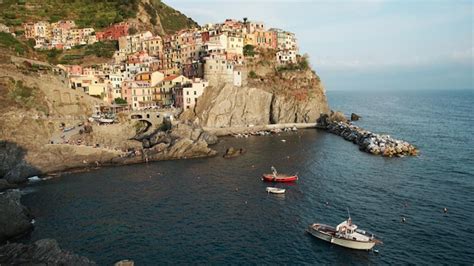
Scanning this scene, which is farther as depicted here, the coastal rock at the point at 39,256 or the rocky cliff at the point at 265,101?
the rocky cliff at the point at 265,101

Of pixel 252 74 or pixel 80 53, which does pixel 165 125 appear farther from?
pixel 80 53

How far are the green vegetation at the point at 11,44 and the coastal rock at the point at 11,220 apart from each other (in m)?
69.3

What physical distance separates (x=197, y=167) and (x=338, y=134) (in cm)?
4504

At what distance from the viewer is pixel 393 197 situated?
45594mm

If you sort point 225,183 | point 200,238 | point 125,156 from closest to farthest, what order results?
1. point 200,238
2. point 225,183
3. point 125,156

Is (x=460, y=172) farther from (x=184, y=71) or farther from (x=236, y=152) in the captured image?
(x=184, y=71)

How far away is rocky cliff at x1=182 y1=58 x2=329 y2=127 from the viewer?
91.8m

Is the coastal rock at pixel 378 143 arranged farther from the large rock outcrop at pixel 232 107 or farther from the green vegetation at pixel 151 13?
the green vegetation at pixel 151 13

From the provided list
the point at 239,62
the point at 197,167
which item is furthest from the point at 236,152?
the point at 239,62

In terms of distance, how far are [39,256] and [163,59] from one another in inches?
3613

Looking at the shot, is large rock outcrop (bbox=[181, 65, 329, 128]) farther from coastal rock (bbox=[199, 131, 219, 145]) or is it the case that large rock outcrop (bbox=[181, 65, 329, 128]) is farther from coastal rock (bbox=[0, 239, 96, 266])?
coastal rock (bbox=[0, 239, 96, 266])

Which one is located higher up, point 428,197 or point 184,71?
point 184,71

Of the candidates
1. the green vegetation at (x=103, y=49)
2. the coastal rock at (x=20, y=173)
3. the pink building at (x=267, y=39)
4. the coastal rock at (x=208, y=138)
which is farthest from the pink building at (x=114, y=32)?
the coastal rock at (x=20, y=173)

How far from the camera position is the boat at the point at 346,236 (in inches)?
1287
